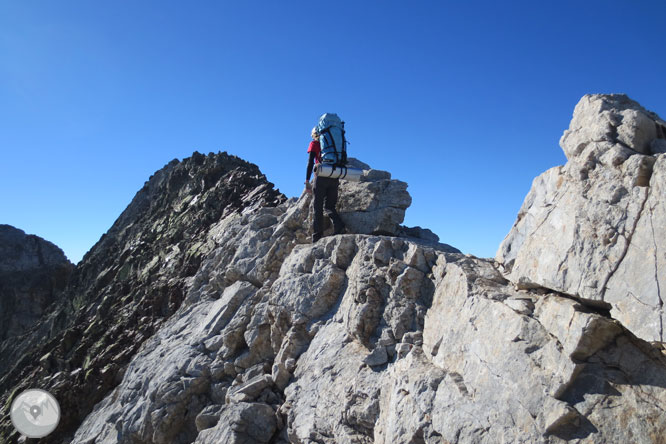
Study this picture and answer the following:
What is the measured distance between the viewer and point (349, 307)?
902cm

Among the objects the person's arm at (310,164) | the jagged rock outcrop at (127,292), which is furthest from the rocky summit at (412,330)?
the person's arm at (310,164)

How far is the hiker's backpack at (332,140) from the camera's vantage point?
1196 cm

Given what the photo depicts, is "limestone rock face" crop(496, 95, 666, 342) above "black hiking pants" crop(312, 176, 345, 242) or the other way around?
the other way around

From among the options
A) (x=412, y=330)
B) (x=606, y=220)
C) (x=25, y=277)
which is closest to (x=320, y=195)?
(x=412, y=330)

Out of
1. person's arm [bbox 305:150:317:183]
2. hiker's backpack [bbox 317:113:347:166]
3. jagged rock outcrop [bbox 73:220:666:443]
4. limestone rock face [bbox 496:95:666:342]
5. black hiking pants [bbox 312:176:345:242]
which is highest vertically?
hiker's backpack [bbox 317:113:347:166]

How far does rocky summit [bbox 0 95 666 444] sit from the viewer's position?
4766 millimetres

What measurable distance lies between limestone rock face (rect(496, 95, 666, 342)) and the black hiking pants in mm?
5835

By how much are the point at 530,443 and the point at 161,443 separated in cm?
895

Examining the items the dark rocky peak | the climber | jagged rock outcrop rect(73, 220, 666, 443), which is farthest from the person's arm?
the dark rocky peak

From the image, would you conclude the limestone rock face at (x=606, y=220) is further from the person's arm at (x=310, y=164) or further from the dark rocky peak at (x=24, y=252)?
the dark rocky peak at (x=24, y=252)

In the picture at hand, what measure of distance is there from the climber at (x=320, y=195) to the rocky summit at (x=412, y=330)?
615 mm

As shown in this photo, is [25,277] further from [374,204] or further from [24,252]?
[374,204]

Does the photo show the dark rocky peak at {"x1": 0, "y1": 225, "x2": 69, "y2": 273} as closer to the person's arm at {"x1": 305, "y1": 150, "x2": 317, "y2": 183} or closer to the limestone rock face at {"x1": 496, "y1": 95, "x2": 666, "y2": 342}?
the person's arm at {"x1": 305, "y1": 150, "x2": 317, "y2": 183}

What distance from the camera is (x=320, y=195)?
39.3ft
